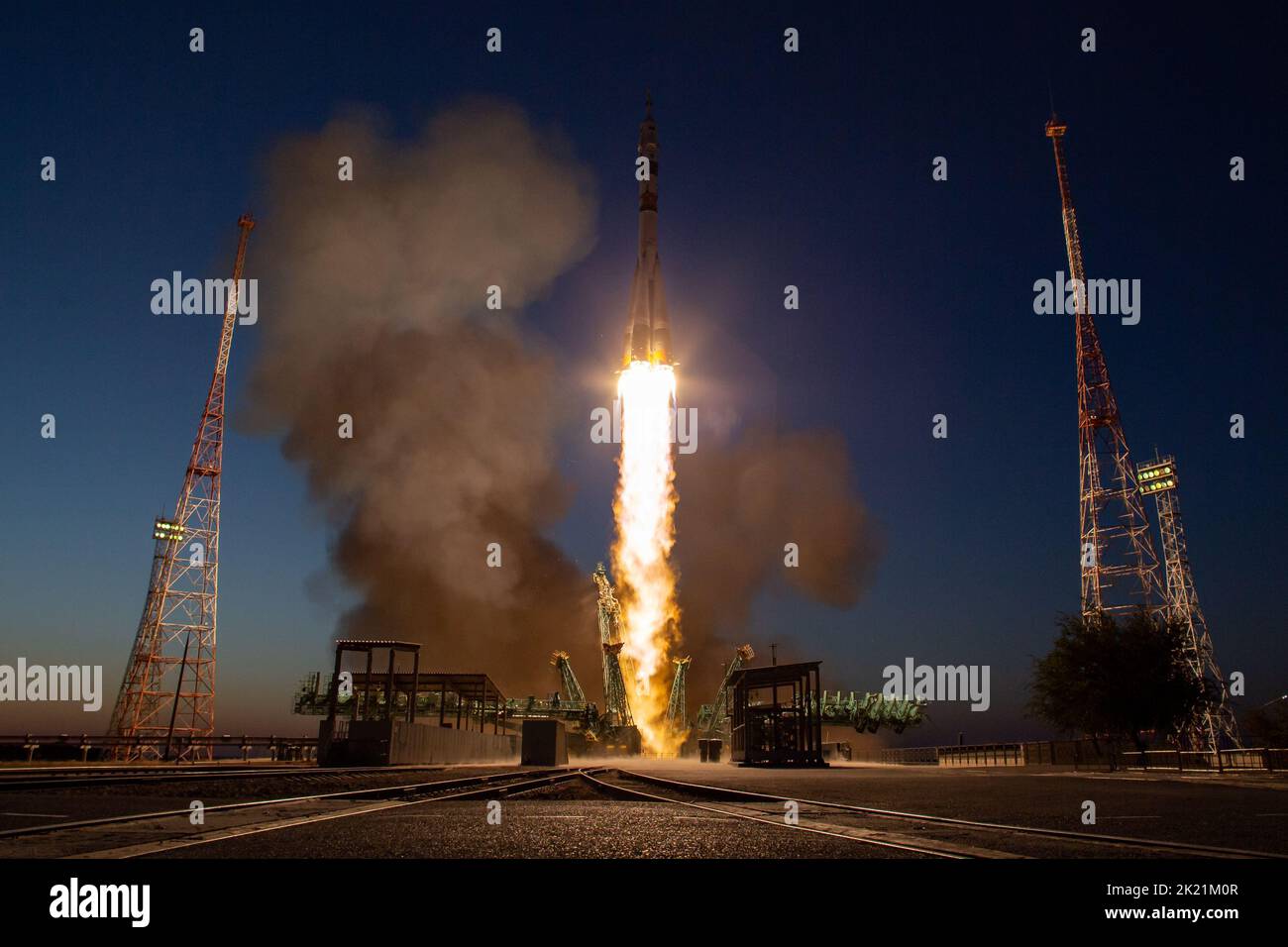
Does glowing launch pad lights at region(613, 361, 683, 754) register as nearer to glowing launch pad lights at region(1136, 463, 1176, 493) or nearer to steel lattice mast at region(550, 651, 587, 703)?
steel lattice mast at region(550, 651, 587, 703)

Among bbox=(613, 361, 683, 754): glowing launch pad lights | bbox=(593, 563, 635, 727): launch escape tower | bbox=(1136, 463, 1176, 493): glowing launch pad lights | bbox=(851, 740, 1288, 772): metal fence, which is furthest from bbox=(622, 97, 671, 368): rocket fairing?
bbox=(1136, 463, 1176, 493): glowing launch pad lights

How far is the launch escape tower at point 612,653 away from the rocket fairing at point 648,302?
74.8ft

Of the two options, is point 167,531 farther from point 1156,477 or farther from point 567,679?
point 1156,477

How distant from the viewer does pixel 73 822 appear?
6.25 meters

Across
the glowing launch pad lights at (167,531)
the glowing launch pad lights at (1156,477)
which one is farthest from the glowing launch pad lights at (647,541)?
the glowing launch pad lights at (1156,477)

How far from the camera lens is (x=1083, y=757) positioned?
4469 centimetres

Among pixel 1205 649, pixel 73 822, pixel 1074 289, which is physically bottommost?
pixel 1205 649

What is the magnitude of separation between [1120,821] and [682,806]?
4437mm

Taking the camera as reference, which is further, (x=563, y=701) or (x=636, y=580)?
(x=563, y=701)

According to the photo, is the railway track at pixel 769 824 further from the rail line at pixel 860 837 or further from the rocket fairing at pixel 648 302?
the rocket fairing at pixel 648 302

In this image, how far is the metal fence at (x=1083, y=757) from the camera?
3042cm
